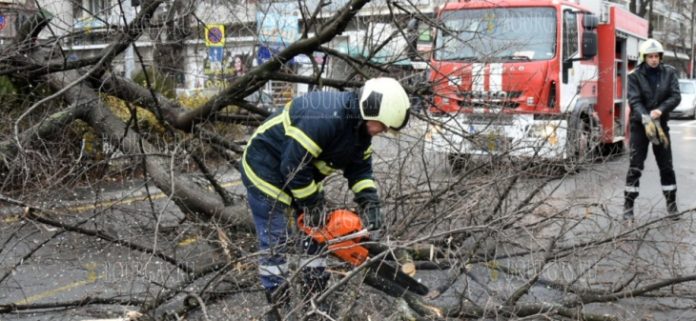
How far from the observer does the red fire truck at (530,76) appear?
5773 mm

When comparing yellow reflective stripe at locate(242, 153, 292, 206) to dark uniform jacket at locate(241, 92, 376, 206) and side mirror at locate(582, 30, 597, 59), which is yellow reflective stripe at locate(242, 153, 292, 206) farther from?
side mirror at locate(582, 30, 597, 59)

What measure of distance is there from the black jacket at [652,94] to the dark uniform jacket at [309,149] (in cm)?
379

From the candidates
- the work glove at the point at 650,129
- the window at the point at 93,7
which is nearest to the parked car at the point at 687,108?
the work glove at the point at 650,129

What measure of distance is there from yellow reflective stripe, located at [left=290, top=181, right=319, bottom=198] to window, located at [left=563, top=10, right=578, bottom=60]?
6706 mm

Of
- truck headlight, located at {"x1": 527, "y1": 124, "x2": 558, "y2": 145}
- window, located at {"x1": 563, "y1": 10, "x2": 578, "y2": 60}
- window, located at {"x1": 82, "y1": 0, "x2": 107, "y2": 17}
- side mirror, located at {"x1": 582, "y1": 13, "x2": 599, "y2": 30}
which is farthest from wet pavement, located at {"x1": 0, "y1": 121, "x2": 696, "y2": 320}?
side mirror, located at {"x1": 582, "y1": 13, "x2": 599, "y2": 30}

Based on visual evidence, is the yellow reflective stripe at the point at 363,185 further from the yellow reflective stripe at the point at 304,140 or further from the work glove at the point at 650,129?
the work glove at the point at 650,129

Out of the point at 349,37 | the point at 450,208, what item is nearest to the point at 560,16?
the point at 349,37

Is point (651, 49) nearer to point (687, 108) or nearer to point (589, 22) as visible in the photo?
point (589, 22)

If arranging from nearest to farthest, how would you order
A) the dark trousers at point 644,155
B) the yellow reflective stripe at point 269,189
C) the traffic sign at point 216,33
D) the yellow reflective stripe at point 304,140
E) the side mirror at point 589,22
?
the yellow reflective stripe at point 304,140, the yellow reflective stripe at point 269,189, the traffic sign at point 216,33, the dark trousers at point 644,155, the side mirror at point 589,22

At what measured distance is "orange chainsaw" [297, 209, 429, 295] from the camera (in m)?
3.65

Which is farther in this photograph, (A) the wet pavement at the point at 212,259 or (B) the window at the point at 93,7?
(B) the window at the point at 93,7

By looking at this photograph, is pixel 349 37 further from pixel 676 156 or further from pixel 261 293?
pixel 676 156

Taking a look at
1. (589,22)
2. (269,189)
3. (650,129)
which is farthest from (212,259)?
(589,22)

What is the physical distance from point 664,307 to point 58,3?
5.03 metres
